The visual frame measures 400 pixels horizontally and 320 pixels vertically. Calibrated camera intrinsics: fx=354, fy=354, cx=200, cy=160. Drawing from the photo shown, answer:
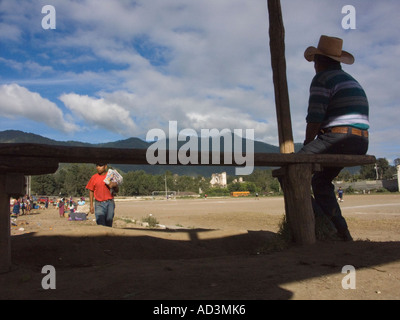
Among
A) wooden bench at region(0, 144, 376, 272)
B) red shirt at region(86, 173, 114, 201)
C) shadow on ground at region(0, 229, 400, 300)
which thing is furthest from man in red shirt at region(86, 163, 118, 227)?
wooden bench at region(0, 144, 376, 272)

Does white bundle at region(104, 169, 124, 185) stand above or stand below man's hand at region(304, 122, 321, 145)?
below

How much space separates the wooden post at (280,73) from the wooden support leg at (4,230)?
12.3 ft

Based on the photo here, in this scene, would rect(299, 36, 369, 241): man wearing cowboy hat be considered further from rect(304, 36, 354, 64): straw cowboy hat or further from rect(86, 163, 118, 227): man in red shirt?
rect(86, 163, 118, 227): man in red shirt

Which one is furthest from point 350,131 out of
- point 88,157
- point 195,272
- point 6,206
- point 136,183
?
point 136,183

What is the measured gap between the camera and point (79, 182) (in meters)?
98.0

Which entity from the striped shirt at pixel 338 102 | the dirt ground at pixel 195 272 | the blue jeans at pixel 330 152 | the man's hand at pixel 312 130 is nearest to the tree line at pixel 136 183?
the dirt ground at pixel 195 272

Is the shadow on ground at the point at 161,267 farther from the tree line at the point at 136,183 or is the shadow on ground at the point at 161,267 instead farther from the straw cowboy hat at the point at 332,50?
the tree line at the point at 136,183

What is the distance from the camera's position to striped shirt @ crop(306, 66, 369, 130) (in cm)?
414

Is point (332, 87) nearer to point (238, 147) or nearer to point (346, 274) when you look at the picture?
point (238, 147)

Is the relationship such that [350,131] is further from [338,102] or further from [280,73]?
[280,73]

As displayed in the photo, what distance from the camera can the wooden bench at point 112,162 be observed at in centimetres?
311

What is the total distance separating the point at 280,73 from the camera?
5422 millimetres

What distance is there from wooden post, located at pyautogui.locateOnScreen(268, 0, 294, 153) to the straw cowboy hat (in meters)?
0.87
